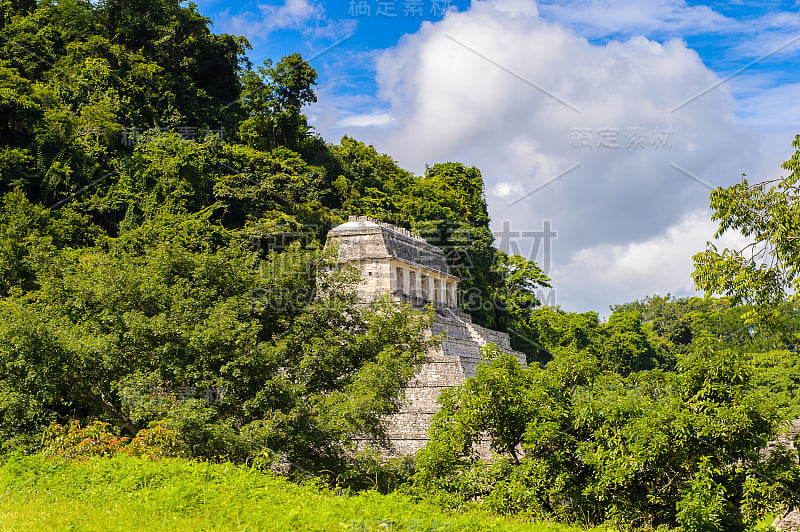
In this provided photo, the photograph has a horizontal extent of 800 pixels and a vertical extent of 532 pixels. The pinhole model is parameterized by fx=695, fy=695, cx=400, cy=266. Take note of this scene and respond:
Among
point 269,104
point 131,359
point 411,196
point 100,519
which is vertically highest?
point 269,104

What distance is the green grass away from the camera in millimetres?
7184

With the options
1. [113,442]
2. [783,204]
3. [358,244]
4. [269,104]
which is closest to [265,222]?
[358,244]

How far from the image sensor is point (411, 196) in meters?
37.5

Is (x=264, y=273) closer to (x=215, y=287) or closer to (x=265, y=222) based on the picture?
(x=215, y=287)

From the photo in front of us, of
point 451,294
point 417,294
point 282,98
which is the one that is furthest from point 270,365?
point 282,98

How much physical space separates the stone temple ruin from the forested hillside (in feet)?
6.39

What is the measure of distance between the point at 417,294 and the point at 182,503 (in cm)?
1857

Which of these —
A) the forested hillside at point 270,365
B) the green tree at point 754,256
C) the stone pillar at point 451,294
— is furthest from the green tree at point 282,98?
the green tree at point 754,256

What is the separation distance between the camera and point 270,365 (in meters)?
13.0

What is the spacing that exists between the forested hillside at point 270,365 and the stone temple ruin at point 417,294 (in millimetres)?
1947

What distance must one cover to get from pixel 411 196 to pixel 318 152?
549cm

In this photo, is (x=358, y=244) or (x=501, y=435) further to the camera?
(x=358, y=244)

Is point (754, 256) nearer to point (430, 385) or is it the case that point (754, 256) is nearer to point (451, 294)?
point (430, 385)

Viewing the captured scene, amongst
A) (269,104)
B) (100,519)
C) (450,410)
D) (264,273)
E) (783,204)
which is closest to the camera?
(100,519)
